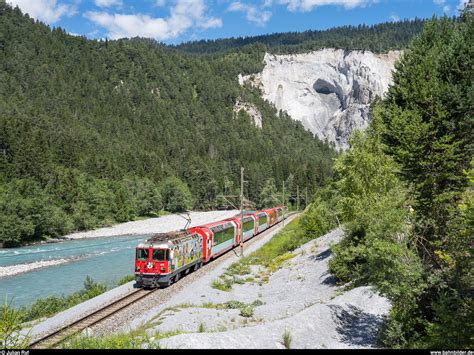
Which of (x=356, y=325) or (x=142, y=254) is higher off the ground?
(x=142, y=254)

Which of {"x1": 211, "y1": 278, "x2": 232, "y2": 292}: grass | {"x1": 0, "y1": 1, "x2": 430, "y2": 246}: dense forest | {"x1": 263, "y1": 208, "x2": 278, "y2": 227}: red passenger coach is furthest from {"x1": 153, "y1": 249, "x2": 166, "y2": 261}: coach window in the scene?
{"x1": 263, "y1": 208, "x2": 278, "y2": 227}: red passenger coach

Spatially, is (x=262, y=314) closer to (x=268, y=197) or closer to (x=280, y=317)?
(x=280, y=317)

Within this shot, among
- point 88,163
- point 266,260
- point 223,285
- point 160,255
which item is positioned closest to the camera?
point 160,255

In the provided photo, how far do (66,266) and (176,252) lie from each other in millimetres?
20971

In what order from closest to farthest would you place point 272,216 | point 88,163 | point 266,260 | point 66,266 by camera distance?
1. point 266,260
2. point 66,266
3. point 272,216
4. point 88,163

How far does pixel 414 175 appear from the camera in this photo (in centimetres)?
2483

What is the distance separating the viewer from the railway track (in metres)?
16.3

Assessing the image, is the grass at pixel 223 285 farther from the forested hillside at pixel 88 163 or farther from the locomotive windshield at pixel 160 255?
the forested hillside at pixel 88 163

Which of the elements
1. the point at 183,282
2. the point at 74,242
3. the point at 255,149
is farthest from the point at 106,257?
the point at 255,149

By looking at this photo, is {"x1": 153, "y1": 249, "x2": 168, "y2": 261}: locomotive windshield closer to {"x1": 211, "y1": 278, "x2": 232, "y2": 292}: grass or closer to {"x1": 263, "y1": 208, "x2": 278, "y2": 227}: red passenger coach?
{"x1": 211, "y1": 278, "x2": 232, "y2": 292}: grass

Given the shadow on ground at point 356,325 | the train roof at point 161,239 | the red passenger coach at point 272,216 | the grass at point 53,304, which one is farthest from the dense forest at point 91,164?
the shadow on ground at point 356,325

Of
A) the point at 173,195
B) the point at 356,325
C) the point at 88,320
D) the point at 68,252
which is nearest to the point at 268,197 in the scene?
the point at 173,195

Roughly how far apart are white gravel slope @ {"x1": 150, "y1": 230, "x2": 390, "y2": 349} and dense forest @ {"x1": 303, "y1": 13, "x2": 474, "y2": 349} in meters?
1.11

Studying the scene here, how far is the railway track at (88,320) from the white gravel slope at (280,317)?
2.08 meters
